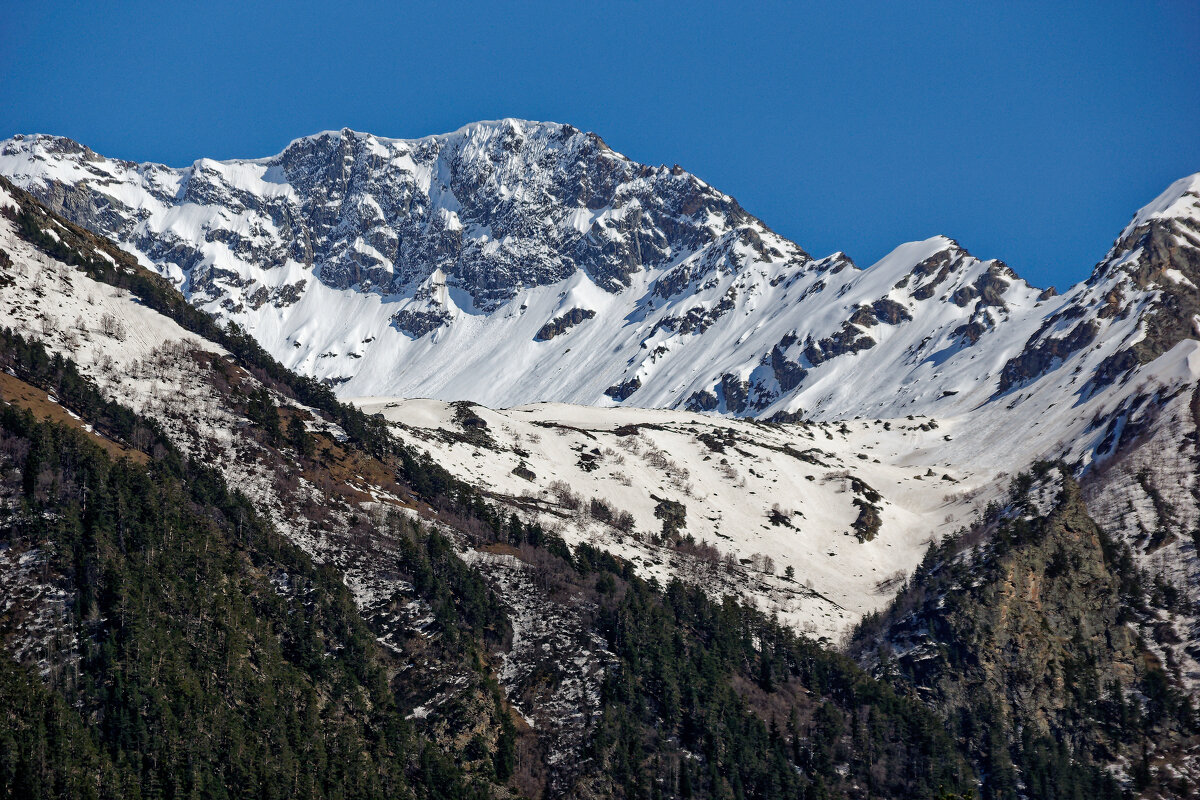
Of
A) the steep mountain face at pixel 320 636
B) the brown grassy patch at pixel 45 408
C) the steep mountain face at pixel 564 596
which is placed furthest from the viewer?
the brown grassy patch at pixel 45 408

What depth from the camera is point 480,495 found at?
165250mm

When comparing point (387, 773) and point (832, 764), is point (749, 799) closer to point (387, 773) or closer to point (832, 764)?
point (832, 764)

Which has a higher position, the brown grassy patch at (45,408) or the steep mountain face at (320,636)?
the brown grassy patch at (45,408)

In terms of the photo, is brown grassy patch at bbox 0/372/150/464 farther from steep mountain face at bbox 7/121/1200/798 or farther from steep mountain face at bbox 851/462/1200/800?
steep mountain face at bbox 851/462/1200/800

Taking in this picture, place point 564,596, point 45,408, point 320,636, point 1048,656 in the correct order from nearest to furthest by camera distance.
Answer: point 320,636 → point 45,408 → point 564,596 → point 1048,656

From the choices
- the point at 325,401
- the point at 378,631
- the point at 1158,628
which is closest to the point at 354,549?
the point at 378,631

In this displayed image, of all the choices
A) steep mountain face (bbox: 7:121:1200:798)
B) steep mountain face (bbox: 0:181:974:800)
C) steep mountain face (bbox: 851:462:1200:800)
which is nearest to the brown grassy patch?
steep mountain face (bbox: 0:181:974:800)

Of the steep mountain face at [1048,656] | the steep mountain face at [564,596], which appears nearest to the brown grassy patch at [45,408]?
the steep mountain face at [564,596]

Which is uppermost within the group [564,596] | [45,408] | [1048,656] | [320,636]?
[45,408]

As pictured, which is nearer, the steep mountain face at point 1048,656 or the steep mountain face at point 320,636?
the steep mountain face at point 320,636

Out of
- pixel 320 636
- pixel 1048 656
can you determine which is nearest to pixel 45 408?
pixel 320 636

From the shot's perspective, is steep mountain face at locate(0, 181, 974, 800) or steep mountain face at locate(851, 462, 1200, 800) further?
steep mountain face at locate(851, 462, 1200, 800)

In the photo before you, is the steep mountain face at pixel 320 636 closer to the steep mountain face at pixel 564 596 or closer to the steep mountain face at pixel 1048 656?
the steep mountain face at pixel 564 596

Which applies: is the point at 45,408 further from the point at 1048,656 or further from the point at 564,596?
the point at 1048,656
